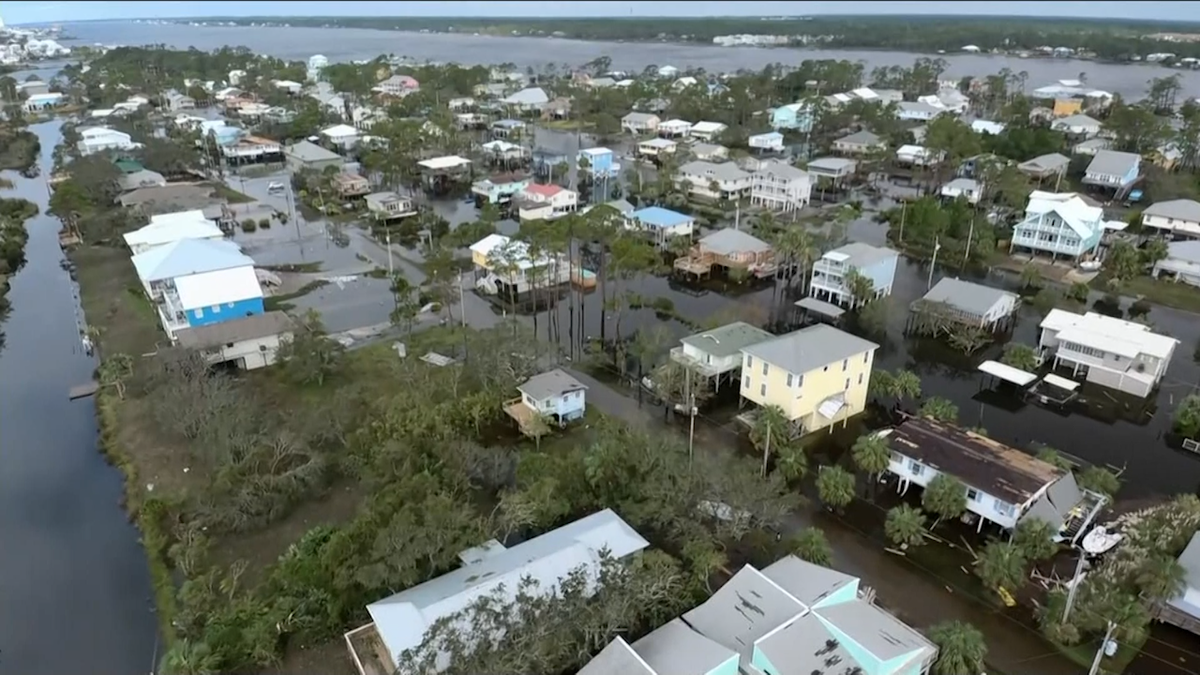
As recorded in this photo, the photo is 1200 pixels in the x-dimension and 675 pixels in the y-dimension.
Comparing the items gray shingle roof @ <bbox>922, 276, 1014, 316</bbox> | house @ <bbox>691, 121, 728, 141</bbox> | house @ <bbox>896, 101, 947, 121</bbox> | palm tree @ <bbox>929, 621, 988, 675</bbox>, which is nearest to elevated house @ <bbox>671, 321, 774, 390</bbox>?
gray shingle roof @ <bbox>922, 276, 1014, 316</bbox>

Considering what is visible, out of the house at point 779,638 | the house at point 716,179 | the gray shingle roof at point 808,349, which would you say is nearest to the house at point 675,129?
→ the house at point 716,179

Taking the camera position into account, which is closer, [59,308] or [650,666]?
[650,666]

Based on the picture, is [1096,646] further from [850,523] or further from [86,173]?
[86,173]

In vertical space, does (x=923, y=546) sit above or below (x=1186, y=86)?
below

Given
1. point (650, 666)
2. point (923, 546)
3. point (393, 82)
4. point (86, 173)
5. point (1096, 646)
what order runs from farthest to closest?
point (393, 82) < point (86, 173) < point (923, 546) < point (1096, 646) < point (650, 666)

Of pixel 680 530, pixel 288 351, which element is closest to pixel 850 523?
pixel 680 530

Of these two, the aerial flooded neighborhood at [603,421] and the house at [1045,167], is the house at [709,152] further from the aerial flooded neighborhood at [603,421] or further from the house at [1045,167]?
the house at [1045,167]

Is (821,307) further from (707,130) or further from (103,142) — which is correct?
(103,142)

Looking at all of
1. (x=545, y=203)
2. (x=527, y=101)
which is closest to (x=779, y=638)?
(x=545, y=203)
